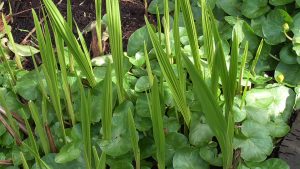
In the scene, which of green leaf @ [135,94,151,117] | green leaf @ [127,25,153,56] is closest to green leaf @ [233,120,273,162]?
green leaf @ [135,94,151,117]

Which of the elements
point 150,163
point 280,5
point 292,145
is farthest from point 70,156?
point 280,5

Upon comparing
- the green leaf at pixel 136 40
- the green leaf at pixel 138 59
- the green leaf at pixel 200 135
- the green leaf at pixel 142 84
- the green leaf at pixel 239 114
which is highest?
the green leaf at pixel 136 40

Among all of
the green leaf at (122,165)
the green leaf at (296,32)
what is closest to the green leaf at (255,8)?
the green leaf at (296,32)

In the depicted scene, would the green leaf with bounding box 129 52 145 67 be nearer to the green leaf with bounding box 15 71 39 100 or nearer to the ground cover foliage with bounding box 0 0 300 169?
the ground cover foliage with bounding box 0 0 300 169

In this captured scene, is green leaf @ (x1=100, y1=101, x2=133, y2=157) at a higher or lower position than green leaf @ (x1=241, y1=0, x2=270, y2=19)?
lower

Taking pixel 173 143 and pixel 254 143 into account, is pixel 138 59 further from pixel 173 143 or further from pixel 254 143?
pixel 254 143

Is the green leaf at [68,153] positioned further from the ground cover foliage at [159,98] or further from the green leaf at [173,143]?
the green leaf at [173,143]

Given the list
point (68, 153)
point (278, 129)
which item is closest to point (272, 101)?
point (278, 129)

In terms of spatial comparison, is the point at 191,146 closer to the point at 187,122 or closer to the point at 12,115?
the point at 187,122
